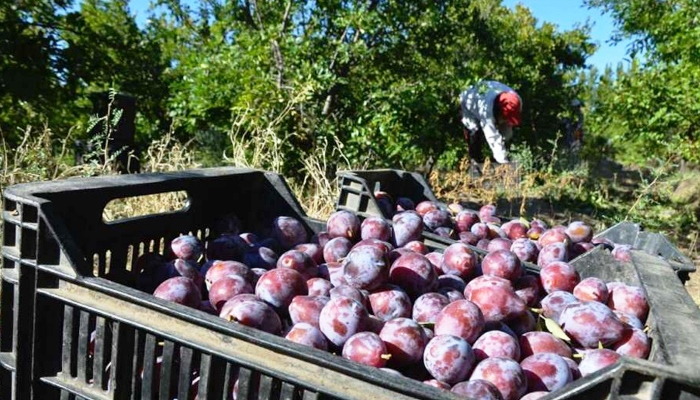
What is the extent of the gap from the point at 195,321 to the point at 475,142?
297 inches

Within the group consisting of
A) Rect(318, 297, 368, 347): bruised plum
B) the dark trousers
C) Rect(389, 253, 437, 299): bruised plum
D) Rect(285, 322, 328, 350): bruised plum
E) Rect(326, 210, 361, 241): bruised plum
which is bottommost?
Rect(285, 322, 328, 350): bruised plum

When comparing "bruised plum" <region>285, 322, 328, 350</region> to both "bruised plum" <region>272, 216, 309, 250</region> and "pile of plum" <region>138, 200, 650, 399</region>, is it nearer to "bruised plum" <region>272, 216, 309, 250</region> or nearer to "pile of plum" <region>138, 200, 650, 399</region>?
"pile of plum" <region>138, 200, 650, 399</region>

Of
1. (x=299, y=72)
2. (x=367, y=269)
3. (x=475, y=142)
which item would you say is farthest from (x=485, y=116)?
(x=367, y=269)

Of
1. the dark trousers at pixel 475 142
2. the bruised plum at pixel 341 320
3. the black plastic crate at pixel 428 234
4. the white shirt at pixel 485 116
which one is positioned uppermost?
the white shirt at pixel 485 116

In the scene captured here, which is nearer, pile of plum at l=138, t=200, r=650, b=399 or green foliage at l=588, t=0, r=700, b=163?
pile of plum at l=138, t=200, r=650, b=399

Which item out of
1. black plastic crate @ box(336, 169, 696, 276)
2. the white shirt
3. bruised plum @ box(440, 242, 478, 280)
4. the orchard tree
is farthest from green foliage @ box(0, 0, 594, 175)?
bruised plum @ box(440, 242, 478, 280)

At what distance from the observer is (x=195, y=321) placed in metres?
1.12

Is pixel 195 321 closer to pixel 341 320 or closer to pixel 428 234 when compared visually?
pixel 341 320

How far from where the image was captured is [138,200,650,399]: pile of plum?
1.24 meters

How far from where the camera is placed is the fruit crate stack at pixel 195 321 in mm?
1016

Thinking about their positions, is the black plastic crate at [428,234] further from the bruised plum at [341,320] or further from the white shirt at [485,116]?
the white shirt at [485,116]

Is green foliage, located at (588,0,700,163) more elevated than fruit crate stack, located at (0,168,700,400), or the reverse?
green foliage, located at (588,0,700,163)

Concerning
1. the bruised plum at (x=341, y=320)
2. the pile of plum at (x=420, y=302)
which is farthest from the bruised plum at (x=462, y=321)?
the bruised plum at (x=341, y=320)

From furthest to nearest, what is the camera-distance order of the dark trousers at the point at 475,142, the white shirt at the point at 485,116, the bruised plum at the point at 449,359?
the dark trousers at the point at 475,142, the white shirt at the point at 485,116, the bruised plum at the point at 449,359
